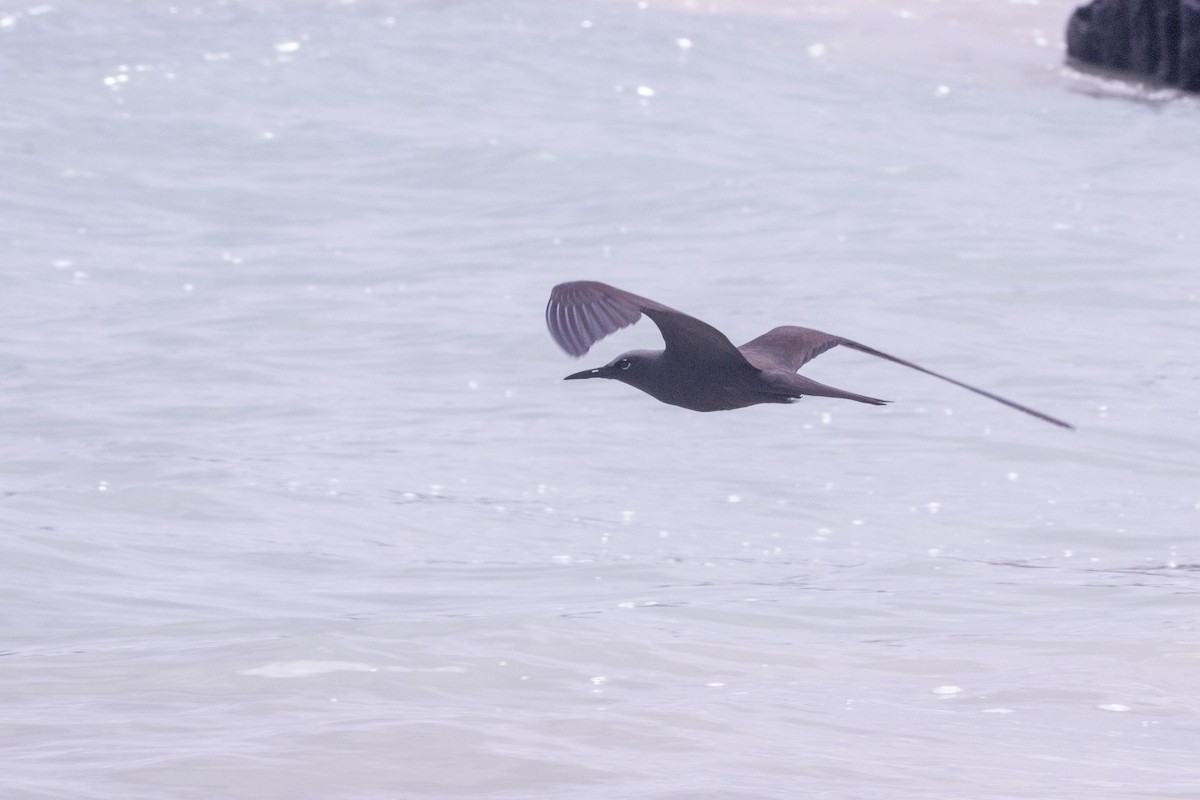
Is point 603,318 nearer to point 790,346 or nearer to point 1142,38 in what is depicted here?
point 790,346

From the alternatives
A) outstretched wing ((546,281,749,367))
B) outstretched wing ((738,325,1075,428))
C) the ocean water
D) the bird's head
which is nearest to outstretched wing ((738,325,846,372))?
outstretched wing ((738,325,1075,428))

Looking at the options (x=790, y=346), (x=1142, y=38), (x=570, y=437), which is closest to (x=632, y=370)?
(x=790, y=346)

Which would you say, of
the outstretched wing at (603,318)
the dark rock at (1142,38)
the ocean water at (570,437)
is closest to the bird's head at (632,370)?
the outstretched wing at (603,318)

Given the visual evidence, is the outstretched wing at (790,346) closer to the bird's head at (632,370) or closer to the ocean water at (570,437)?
the bird's head at (632,370)

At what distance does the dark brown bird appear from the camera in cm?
450

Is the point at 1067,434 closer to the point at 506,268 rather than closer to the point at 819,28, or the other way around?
the point at 506,268

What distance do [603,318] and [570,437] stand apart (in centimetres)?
512

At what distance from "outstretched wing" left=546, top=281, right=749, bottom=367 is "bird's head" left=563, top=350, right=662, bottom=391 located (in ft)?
0.85

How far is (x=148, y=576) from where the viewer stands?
7.16m

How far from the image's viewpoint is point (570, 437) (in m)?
9.64

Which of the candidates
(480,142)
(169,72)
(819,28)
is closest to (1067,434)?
(480,142)

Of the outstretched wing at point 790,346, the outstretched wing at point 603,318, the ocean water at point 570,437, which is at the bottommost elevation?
the ocean water at point 570,437

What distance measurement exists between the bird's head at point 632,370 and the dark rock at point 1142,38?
55.6 ft

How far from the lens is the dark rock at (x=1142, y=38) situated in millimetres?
20531
